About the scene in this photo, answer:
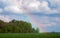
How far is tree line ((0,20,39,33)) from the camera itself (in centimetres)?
242

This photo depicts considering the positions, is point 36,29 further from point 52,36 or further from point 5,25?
point 5,25

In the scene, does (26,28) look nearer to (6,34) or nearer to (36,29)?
(36,29)

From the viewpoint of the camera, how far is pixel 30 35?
2463 millimetres

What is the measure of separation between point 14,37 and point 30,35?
429mm

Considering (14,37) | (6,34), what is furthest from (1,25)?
(14,37)

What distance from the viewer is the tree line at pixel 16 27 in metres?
2.42

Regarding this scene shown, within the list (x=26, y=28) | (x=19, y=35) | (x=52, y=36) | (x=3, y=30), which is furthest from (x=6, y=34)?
(x=52, y=36)

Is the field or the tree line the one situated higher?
the tree line

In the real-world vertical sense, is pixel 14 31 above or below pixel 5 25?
below

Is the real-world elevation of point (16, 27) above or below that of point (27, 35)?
above

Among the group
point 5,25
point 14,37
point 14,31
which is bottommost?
point 14,37

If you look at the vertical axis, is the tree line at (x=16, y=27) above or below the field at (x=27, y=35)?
above

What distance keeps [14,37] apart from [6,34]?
226 mm

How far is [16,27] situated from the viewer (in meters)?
2.46
